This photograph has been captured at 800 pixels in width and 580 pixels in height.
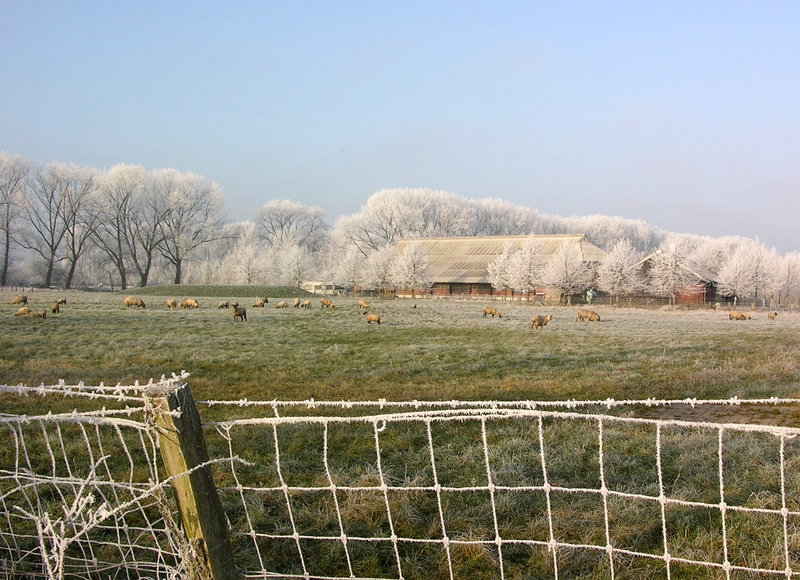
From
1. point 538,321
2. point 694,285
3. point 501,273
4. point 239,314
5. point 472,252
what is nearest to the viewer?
point 538,321

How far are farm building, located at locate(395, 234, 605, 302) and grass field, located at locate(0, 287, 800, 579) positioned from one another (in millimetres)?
44315

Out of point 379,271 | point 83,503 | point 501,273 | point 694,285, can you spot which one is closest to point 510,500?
point 83,503

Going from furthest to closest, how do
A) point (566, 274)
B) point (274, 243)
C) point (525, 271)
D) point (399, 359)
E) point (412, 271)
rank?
point (274, 243) → point (412, 271) → point (525, 271) → point (566, 274) → point (399, 359)

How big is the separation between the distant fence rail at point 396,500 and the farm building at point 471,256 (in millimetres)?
59727

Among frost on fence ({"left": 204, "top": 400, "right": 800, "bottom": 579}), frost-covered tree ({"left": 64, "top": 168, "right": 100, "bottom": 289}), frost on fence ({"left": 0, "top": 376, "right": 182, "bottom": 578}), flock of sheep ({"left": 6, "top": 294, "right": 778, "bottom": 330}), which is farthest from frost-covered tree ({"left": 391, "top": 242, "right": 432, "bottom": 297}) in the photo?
frost on fence ({"left": 204, "top": 400, "right": 800, "bottom": 579})

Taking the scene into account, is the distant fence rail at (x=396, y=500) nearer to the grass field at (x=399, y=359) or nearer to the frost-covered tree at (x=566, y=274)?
the grass field at (x=399, y=359)

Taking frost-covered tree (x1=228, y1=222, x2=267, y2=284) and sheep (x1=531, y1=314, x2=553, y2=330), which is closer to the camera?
sheep (x1=531, y1=314, x2=553, y2=330)

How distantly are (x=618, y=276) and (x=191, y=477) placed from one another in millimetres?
58385

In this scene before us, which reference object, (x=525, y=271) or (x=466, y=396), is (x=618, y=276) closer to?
(x=525, y=271)

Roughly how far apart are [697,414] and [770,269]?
228 feet

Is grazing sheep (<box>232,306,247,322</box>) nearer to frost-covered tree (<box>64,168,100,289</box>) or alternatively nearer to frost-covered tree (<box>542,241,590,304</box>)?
frost-covered tree (<box>542,241,590,304</box>)

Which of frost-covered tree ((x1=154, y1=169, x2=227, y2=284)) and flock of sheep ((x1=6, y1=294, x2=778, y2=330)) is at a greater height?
frost-covered tree ((x1=154, y1=169, x2=227, y2=284))

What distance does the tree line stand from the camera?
196 ft

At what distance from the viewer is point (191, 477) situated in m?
2.73
